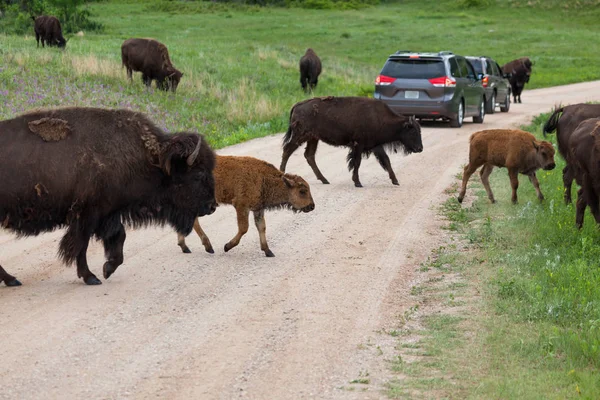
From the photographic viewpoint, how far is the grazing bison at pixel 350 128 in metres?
16.4

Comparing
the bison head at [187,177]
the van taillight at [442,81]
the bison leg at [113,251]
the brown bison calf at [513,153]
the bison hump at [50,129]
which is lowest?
the van taillight at [442,81]

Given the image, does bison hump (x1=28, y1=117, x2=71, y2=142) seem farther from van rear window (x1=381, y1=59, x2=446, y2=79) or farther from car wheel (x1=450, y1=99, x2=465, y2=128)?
car wheel (x1=450, y1=99, x2=465, y2=128)

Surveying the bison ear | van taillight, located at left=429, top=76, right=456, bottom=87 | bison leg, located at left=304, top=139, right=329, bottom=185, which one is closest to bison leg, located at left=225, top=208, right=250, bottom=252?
the bison ear

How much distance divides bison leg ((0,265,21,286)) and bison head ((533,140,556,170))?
25.7 feet

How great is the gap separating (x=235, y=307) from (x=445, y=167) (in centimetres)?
1063

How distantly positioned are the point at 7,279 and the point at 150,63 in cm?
2042

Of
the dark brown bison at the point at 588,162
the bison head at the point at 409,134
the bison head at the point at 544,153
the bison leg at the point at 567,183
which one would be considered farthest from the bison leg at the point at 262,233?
the bison head at the point at 409,134

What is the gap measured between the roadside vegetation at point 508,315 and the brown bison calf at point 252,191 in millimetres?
1697

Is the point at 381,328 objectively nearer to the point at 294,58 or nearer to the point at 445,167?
the point at 445,167

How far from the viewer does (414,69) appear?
2516 centimetres

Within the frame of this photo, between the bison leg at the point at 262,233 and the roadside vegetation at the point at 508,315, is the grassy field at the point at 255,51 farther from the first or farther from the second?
the roadside vegetation at the point at 508,315

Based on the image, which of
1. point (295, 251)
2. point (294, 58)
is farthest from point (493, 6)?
point (295, 251)

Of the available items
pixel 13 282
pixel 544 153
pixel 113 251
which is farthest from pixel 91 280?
pixel 544 153

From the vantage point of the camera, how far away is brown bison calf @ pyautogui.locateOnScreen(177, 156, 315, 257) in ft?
34.4
